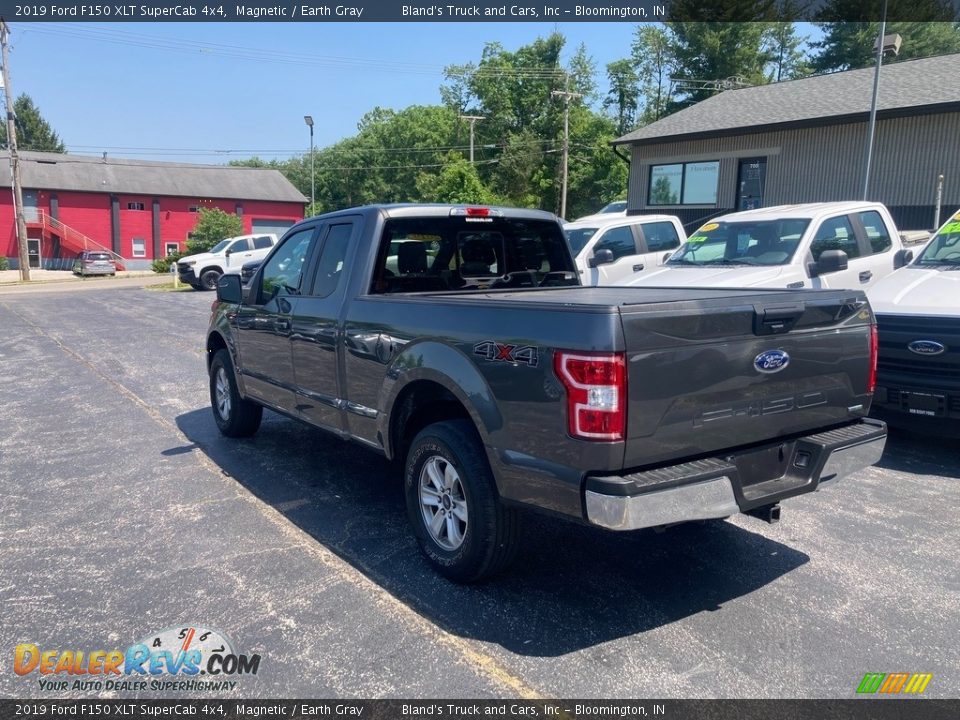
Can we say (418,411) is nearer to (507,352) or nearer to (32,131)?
(507,352)

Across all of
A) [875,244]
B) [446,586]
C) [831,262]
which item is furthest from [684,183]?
[446,586]

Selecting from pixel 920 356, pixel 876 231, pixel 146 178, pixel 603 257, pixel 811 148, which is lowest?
pixel 920 356

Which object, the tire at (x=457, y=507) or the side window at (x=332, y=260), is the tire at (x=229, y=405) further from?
the tire at (x=457, y=507)

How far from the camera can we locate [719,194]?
79.8 ft

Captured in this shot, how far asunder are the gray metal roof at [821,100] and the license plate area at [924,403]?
16.0m

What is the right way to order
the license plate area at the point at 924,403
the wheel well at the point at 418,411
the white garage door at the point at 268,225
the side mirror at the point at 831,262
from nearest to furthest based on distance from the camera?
the wheel well at the point at 418,411
the license plate area at the point at 924,403
the side mirror at the point at 831,262
the white garage door at the point at 268,225

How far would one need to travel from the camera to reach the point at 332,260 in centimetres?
523

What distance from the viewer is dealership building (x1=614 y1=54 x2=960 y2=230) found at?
19422 mm

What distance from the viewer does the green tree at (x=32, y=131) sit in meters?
91.5

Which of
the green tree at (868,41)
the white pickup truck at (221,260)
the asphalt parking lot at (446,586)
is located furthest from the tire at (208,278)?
the green tree at (868,41)

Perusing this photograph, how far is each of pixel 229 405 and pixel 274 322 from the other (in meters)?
1.49

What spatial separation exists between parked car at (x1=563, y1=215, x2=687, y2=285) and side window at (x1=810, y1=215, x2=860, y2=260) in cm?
380

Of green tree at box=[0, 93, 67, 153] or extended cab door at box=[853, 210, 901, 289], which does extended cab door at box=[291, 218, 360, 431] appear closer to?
extended cab door at box=[853, 210, 901, 289]

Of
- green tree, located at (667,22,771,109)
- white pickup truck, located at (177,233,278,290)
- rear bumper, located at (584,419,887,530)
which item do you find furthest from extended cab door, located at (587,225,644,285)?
green tree, located at (667,22,771,109)
